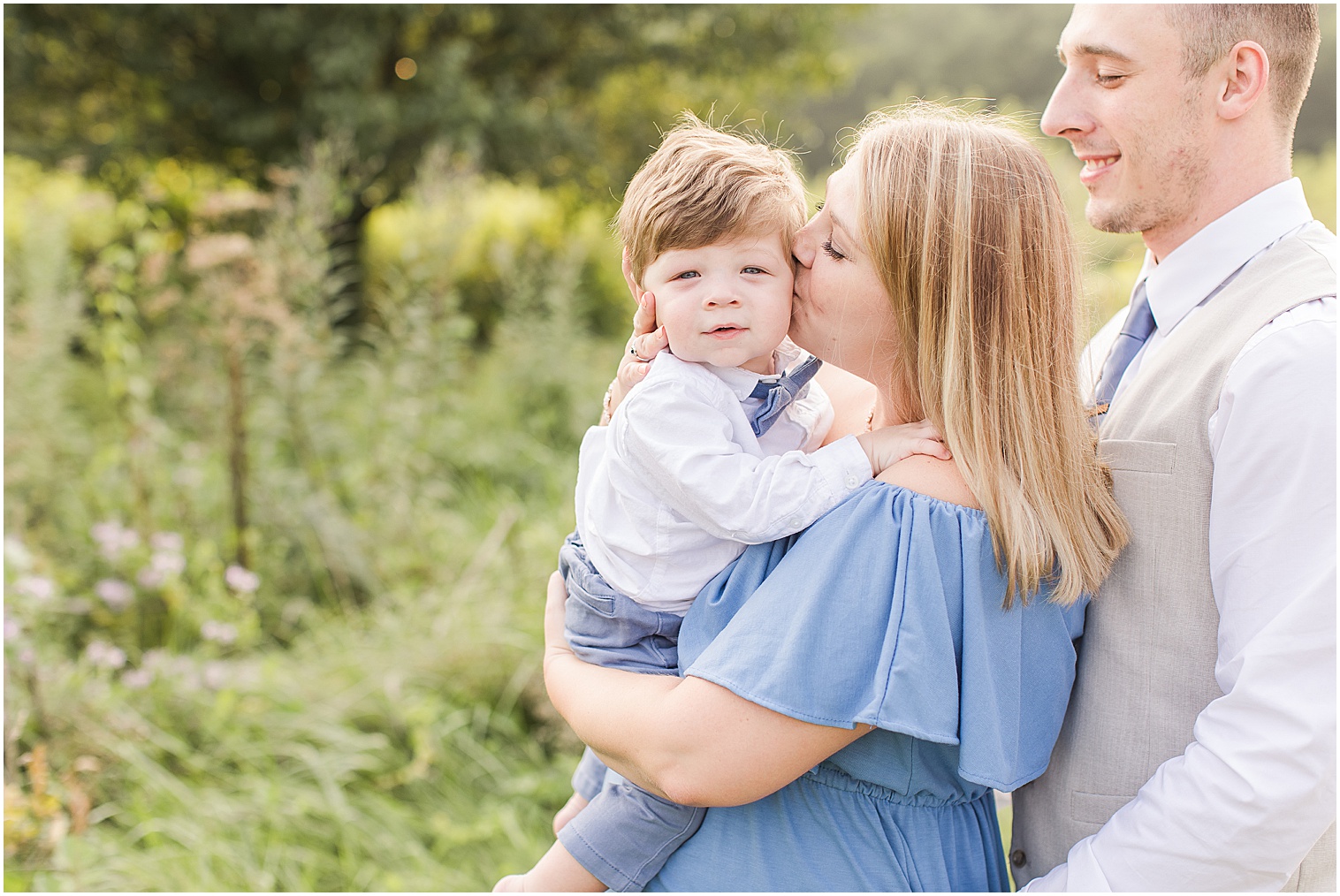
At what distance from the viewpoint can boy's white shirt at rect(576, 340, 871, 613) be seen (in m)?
1.48

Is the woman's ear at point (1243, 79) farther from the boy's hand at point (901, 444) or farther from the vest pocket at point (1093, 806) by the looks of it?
the vest pocket at point (1093, 806)

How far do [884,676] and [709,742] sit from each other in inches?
10.1

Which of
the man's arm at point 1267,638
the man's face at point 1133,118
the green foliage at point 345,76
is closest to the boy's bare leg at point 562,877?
the man's arm at point 1267,638

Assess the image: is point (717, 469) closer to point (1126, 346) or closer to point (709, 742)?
point (709, 742)

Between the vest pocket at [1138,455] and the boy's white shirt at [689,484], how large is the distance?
38 cm

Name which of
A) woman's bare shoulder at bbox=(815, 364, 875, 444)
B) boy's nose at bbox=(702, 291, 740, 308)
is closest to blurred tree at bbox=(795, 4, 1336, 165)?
woman's bare shoulder at bbox=(815, 364, 875, 444)

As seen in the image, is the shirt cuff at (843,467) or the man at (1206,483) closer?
the man at (1206,483)

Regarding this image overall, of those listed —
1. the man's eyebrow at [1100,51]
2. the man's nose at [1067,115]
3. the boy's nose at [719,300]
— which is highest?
the man's eyebrow at [1100,51]

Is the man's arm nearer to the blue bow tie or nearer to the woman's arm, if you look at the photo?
the woman's arm

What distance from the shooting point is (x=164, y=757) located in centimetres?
329

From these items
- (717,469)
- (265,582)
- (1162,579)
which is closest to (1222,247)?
(1162,579)

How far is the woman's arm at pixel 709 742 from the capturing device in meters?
1.42

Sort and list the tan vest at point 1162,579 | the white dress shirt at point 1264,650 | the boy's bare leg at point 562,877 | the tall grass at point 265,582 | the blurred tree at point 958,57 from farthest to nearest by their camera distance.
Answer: the blurred tree at point 958,57 → the tall grass at point 265,582 → the boy's bare leg at point 562,877 → the tan vest at point 1162,579 → the white dress shirt at point 1264,650

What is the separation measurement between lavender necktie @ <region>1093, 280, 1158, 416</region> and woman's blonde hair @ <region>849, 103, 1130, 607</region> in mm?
355
